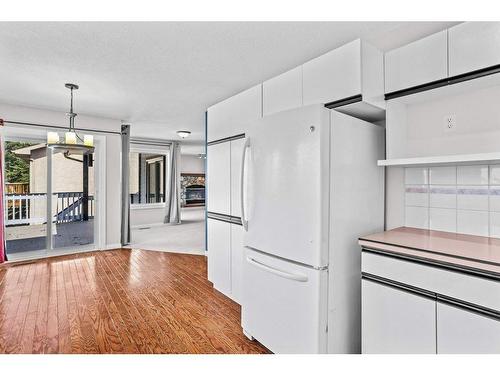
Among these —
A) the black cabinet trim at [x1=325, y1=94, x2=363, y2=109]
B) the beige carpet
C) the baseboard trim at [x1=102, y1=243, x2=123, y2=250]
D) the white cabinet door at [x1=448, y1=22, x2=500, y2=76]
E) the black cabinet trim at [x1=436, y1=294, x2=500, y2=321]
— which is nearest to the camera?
the black cabinet trim at [x1=436, y1=294, x2=500, y2=321]

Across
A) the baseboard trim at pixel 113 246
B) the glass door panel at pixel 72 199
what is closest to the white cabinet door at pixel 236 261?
the glass door panel at pixel 72 199

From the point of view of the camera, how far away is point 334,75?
6.84 ft

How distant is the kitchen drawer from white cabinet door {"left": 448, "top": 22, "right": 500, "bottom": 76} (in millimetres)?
1259

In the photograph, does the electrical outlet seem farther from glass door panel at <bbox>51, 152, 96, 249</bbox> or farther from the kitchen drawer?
glass door panel at <bbox>51, 152, 96, 249</bbox>

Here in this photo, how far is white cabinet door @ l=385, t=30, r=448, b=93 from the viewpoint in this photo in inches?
72.0

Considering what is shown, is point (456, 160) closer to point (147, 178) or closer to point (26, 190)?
point (26, 190)

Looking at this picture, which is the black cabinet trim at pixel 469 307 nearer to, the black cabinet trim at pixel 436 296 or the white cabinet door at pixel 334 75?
the black cabinet trim at pixel 436 296

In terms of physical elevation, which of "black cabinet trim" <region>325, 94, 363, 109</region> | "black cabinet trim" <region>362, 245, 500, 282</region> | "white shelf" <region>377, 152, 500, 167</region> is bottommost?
"black cabinet trim" <region>362, 245, 500, 282</region>

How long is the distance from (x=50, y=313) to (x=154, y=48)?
2.59 metres

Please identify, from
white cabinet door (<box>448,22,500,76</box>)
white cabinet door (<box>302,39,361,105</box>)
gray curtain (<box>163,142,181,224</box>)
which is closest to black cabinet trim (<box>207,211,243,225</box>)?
white cabinet door (<box>302,39,361,105</box>)

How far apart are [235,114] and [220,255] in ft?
5.31

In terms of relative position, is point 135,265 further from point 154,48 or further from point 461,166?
point 461,166

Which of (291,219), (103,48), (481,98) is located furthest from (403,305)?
(103,48)

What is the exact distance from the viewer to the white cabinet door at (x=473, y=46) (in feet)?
5.27
